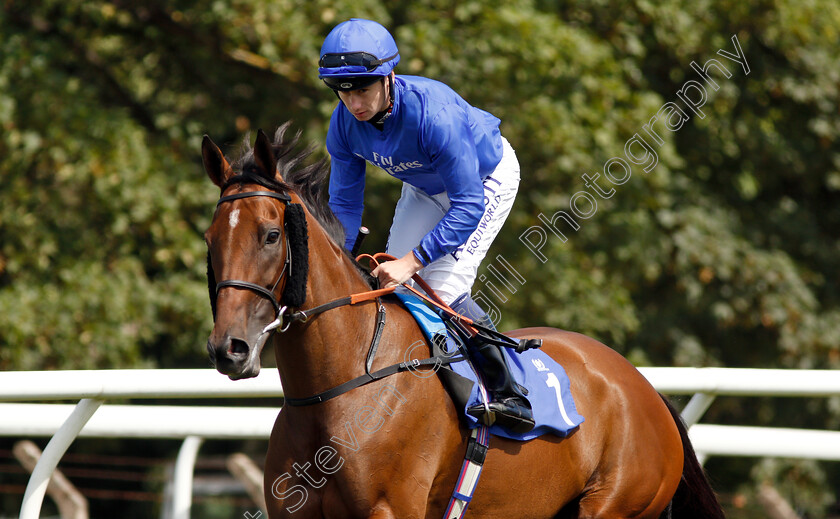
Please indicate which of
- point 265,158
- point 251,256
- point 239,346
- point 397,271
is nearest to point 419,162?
point 397,271

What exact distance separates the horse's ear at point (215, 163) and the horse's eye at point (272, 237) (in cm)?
27

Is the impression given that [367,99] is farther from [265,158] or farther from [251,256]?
[251,256]

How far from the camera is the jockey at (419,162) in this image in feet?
9.90

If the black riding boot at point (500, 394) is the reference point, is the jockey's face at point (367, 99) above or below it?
above

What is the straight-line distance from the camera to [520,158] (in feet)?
27.8

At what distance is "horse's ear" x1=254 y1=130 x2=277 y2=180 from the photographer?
2717 millimetres

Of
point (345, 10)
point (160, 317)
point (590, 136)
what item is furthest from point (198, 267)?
point (590, 136)

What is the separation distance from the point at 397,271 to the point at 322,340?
1.25 feet

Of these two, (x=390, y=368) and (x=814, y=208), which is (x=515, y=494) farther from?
(x=814, y=208)

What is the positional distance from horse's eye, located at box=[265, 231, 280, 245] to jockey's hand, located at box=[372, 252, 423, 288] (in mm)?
512

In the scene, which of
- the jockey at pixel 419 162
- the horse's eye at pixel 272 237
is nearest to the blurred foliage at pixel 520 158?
the jockey at pixel 419 162

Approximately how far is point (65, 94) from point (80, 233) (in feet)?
4.03

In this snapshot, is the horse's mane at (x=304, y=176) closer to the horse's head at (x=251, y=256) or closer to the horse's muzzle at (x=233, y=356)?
the horse's head at (x=251, y=256)

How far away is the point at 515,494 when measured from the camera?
3.19 metres
